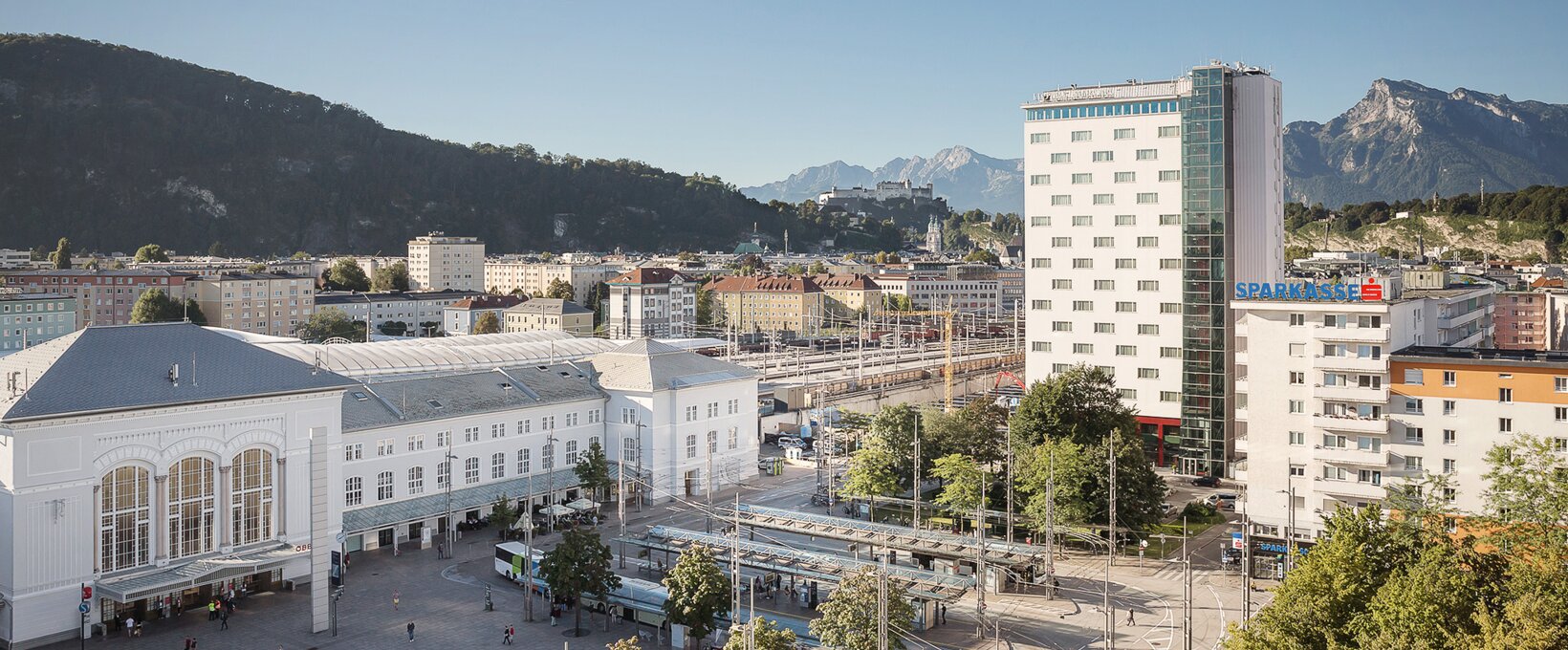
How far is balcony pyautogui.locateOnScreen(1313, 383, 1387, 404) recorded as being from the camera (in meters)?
43.2

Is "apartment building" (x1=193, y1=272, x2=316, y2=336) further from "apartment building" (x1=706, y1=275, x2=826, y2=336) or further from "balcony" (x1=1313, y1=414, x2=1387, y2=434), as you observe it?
"balcony" (x1=1313, y1=414, x2=1387, y2=434)

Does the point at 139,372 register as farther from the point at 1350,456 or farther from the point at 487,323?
the point at 487,323

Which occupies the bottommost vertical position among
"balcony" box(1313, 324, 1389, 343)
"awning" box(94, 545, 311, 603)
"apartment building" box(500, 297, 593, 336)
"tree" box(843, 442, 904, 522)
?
"awning" box(94, 545, 311, 603)

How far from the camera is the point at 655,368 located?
192 feet

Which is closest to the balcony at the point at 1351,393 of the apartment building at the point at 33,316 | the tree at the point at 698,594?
the tree at the point at 698,594

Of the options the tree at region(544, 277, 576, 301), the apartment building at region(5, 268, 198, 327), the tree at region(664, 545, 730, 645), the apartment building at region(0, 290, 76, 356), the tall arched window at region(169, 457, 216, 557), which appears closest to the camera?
the tree at region(664, 545, 730, 645)

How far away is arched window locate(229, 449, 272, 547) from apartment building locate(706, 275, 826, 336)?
122 metres

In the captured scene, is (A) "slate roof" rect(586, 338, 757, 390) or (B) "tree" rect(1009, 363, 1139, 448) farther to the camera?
(A) "slate roof" rect(586, 338, 757, 390)

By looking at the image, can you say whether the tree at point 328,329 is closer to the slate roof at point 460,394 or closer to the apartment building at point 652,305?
the apartment building at point 652,305

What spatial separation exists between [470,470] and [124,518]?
1644 centimetres

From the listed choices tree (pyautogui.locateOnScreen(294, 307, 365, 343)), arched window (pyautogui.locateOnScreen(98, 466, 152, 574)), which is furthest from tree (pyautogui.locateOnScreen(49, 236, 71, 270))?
arched window (pyautogui.locateOnScreen(98, 466, 152, 574))

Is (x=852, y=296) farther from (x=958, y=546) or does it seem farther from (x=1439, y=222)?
(x=958, y=546)

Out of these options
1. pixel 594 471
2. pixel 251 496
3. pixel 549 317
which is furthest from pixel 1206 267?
pixel 549 317

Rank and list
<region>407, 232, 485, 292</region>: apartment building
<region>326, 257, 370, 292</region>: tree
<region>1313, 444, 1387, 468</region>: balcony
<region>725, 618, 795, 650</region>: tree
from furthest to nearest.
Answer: <region>407, 232, 485, 292</region>: apartment building
<region>326, 257, 370, 292</region>: tree
<region>1313, 444, 1387, 468</region>: balcony
<region>725, 618, 795, 650</region>: tree
